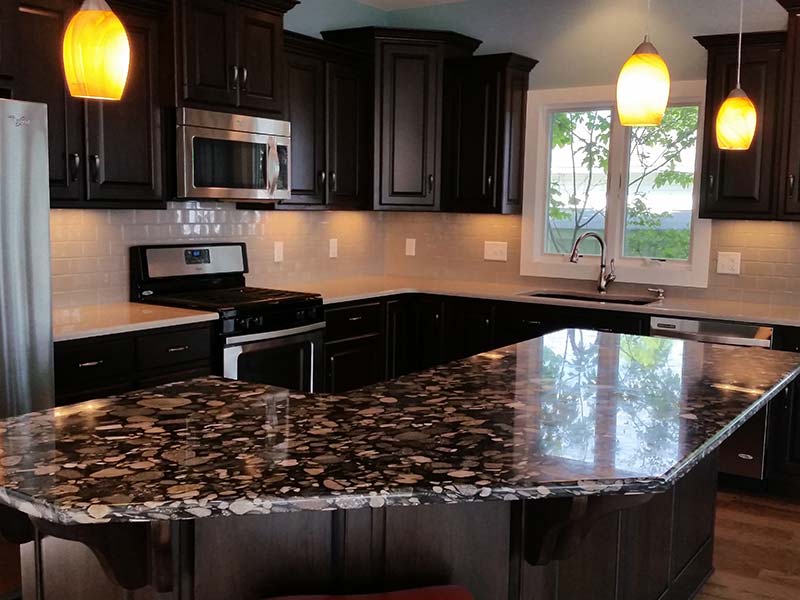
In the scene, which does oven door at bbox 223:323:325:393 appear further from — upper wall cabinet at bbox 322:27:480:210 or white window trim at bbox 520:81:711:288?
white window trim at bbox 520:81:711:288

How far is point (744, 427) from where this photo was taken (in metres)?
4.24

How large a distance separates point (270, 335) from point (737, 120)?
236cm

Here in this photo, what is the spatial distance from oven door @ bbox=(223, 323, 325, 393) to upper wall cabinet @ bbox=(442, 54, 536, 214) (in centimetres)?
147

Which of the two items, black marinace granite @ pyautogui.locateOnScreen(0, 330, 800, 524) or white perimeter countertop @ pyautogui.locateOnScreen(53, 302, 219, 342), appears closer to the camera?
→ black marinace granite @ pyautogui.locateOnScreen(0, 330, 800, 524)

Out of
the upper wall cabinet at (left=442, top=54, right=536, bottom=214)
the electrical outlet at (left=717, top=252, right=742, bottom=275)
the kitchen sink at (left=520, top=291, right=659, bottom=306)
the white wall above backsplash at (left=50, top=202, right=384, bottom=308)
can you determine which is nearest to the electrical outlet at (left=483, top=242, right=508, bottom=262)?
the upper wall cabinet at (left=442, top=54, right=536, bottom=214)

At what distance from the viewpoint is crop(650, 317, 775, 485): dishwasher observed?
418 cm

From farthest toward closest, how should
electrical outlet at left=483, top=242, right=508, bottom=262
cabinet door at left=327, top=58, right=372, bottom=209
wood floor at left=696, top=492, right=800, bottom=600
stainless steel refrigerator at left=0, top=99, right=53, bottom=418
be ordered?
electrical outlet at left=483, top=242, right=508, bottom=262
cabinet door at left=327, top=58, right=372, bottom=209
wood floor at left=696, top=492, right=800, bottom=600
stainless steel refrigerator at left=0, top=99, right=53, bottom=418

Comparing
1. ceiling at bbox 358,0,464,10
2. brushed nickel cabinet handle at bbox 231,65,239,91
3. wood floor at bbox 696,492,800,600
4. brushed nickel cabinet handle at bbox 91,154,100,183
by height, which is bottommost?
wood floor at bbox 696,492,800,600

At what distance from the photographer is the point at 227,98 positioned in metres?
4.23

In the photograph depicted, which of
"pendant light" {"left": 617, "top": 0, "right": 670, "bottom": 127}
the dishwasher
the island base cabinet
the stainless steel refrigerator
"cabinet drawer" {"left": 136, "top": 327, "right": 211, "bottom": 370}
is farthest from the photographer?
the dishwasher

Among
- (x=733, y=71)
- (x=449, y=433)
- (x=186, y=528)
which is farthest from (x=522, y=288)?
(x=186, y=528)

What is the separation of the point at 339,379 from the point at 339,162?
1367 mm

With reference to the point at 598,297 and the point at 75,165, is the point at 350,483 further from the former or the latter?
the point at 598,297

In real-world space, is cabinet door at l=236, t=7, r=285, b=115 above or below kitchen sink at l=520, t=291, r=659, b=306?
above
